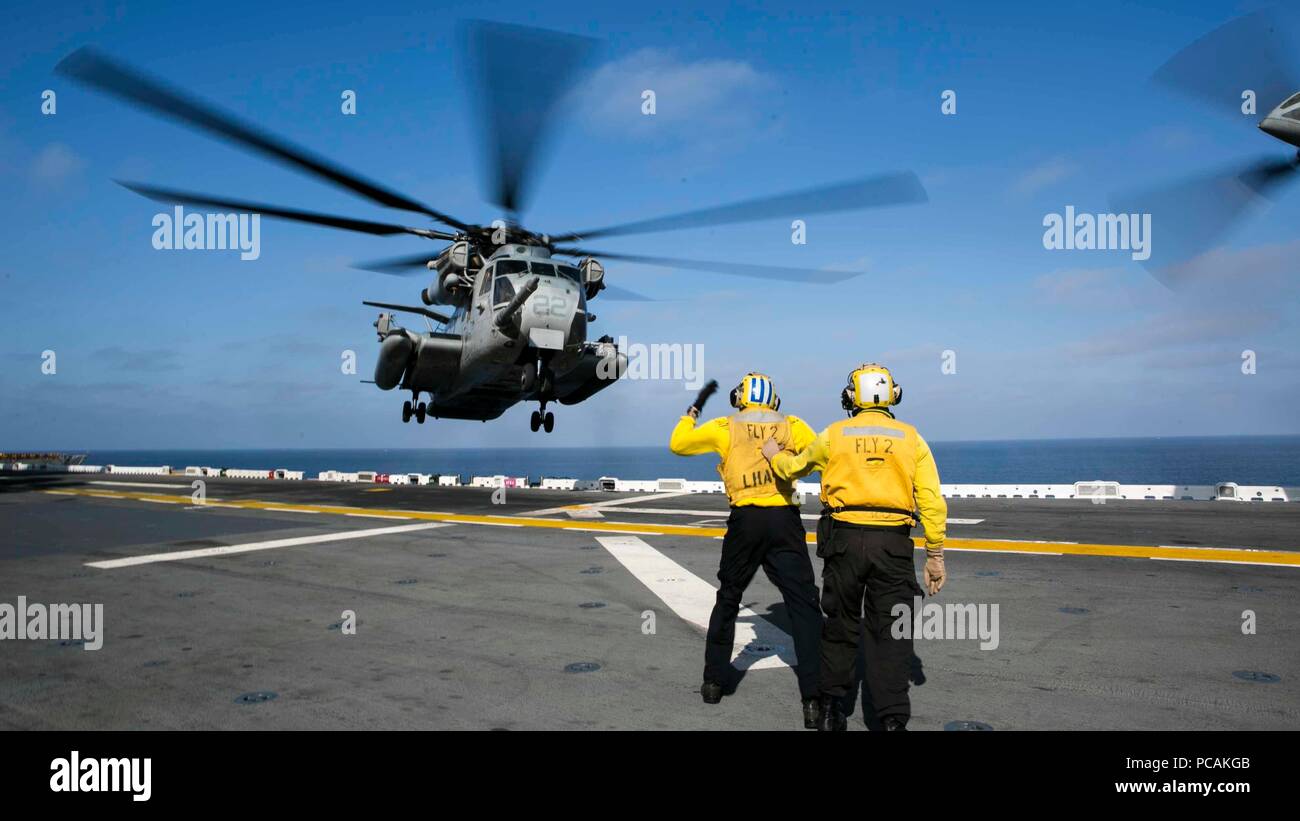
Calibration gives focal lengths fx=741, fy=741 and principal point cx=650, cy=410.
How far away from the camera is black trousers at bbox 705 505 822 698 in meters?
4.89

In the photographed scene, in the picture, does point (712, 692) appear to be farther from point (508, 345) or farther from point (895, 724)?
point (508, 345)

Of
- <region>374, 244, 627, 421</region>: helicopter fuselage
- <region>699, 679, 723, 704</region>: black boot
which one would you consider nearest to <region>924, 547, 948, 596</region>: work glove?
<region>699, 679, 723, 704</region>: black boot

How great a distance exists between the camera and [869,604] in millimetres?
4617

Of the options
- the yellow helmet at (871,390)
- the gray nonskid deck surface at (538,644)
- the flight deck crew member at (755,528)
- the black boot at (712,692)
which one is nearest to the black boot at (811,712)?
the flight deck crew member at (755,528)

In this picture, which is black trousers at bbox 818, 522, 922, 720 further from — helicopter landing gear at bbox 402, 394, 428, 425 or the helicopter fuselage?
helicopter landing gear at bbox 402, 394, 428, 425

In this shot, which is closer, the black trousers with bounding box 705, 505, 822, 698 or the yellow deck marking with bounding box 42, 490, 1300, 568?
the black trousers with bounding box 705, 505, 822, 698

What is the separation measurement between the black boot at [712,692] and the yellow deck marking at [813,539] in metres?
7.27

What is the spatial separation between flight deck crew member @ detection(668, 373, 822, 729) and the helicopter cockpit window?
11.7m

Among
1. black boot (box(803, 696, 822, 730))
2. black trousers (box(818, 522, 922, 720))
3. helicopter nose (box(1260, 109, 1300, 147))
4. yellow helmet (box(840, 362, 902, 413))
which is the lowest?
black boot (box(803, 696, 822, 730))

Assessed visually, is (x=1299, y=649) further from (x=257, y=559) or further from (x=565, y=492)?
(x=565, y=492)

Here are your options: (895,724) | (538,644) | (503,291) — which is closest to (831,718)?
(895,724)
